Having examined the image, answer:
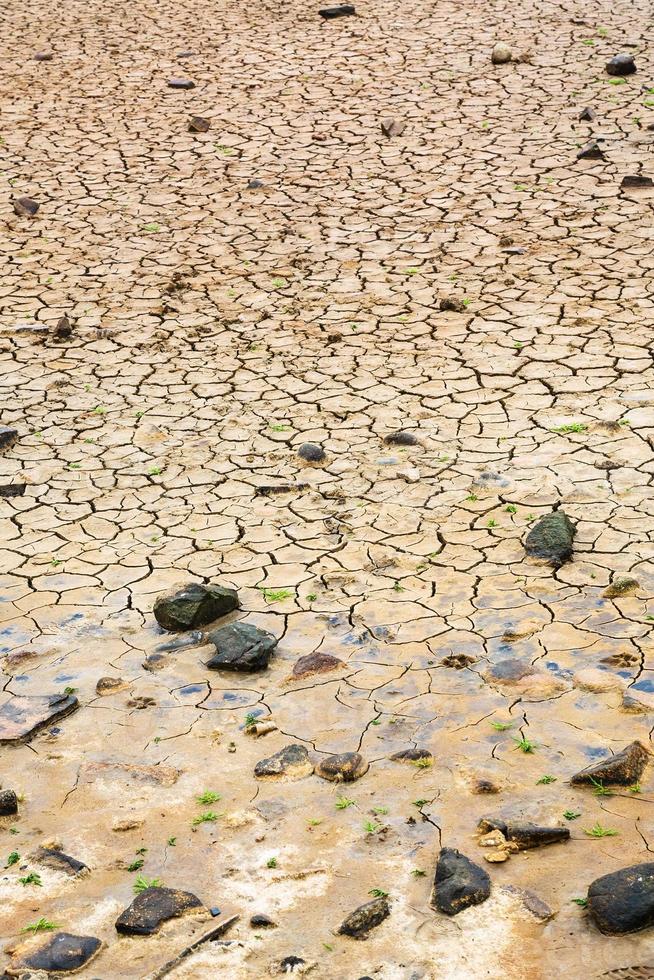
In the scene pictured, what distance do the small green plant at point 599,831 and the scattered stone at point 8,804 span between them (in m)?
1.55

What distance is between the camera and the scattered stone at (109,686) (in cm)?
378

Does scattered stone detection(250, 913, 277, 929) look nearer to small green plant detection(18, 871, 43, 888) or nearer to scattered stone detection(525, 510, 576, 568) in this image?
small green plant detection(18, 871, 43, 888)

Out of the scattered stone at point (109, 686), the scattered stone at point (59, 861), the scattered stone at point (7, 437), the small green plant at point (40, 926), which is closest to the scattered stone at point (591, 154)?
the scattered stone at point (7, 437)

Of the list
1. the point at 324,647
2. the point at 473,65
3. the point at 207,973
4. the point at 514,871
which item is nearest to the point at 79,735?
the point at 324,647

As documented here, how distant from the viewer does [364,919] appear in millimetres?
2652

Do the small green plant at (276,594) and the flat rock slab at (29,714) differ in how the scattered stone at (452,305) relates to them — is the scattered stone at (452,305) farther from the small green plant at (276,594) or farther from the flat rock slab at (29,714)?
the flat rock slab at (29,714)

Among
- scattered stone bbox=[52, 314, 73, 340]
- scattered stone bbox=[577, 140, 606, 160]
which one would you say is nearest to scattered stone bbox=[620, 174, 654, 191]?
scattered stone bbox=[577, 140, 606, 160]

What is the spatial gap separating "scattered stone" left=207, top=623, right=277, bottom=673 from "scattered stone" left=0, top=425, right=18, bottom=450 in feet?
6.74

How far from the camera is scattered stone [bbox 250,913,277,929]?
2.69 meters

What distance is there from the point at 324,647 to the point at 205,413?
7.05 feet

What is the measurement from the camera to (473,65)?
34.2 feet

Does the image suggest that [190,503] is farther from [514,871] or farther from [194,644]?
[514,871]

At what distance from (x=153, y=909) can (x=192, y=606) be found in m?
1.49

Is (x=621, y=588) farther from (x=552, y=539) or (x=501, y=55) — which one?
(x=501, y=55)
